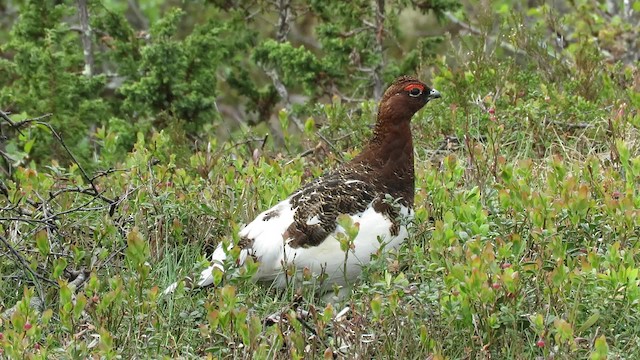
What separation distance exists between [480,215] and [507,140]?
6.53 ft

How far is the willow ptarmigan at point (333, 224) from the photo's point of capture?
16.8ft

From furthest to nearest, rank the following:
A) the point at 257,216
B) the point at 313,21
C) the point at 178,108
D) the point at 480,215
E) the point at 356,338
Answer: the point at 313,21
the point at 178,108
the point at 257,216
the point at 480,215
the point at 356,338

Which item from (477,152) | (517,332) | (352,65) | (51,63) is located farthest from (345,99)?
(517,332)

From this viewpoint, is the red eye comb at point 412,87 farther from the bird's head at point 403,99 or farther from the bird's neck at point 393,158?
the bird's neck at point 393,158

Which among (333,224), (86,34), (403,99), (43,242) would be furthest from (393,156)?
(86,34)

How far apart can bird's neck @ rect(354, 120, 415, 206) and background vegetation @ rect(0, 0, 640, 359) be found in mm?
119

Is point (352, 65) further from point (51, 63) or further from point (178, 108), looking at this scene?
point (51, 63)

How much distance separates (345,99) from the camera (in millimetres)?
9203

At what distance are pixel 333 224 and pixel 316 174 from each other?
4.35 ft

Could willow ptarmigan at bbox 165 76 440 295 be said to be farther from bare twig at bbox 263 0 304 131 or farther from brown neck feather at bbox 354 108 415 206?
bare twig at bbox 263 0 304 131

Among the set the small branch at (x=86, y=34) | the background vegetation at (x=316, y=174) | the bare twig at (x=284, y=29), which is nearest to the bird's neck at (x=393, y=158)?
the background vegetation at (x=316, y=174)

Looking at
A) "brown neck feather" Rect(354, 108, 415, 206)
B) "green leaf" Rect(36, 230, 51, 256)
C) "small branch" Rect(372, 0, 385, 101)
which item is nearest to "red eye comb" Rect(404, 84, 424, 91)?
"brown neck feather" Rect(354, 108, 415, 206)

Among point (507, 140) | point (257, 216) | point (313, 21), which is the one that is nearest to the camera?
point (257, 216)

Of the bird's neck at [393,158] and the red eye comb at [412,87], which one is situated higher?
the red eye comb at [412,87]
